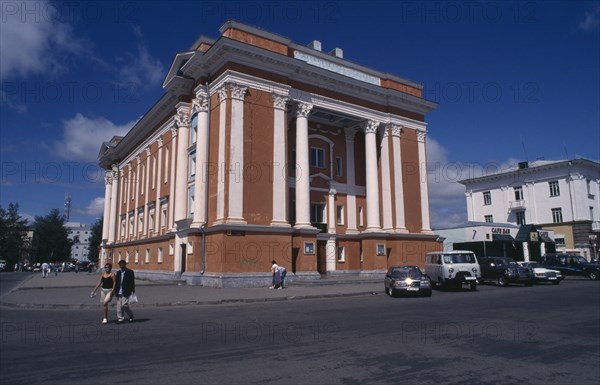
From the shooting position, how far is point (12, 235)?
3194 inches

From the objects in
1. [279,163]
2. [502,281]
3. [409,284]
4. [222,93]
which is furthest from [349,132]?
[409,284]

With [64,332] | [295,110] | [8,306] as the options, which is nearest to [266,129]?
[295,110]

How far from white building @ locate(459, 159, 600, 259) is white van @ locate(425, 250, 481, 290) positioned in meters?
35.9

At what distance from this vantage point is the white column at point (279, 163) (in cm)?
2656

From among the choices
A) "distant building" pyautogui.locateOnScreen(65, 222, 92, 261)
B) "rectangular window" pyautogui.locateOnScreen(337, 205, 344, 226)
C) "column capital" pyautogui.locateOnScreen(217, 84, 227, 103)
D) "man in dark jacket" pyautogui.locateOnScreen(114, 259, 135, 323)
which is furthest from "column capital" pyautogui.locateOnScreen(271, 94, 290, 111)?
"distant building" pyautogui.locateOnScreen(65, 222, 92, 261)

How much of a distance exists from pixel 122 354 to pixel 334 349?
12.2ft

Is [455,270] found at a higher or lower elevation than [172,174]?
lower

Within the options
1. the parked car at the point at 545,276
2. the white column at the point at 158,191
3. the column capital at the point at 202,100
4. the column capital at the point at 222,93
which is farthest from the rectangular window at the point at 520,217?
the column capital at the point at 222,93

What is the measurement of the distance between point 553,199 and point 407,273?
1715 inches

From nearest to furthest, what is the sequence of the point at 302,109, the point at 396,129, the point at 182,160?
the point at 302,109 < the point at 182,160 < the point at 396,129

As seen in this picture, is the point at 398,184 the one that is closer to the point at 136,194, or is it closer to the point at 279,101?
the point at 279,101

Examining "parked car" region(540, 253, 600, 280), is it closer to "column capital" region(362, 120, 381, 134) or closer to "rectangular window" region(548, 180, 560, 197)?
"column capital" region(362, 120, 381, 134)

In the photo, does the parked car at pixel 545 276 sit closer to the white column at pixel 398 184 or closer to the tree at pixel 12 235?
the white column at pixel 398 184

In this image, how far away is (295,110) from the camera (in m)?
30.1
